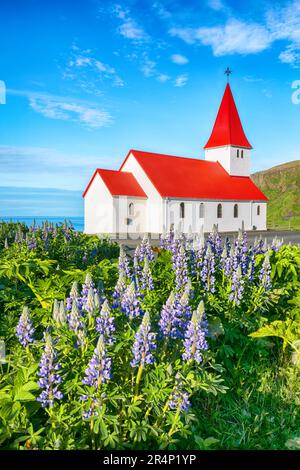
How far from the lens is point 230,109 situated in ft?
143

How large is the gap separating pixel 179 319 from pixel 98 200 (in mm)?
31748

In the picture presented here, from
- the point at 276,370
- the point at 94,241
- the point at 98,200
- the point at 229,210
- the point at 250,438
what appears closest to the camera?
the point at 250,438

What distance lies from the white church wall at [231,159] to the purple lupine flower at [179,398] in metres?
40.5

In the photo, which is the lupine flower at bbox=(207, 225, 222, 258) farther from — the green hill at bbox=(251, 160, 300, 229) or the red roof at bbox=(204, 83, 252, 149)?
the green hill at bbox=(251, 160, 300, 229)

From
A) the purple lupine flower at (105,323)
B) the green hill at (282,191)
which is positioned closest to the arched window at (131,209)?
the green hill at (282,191)

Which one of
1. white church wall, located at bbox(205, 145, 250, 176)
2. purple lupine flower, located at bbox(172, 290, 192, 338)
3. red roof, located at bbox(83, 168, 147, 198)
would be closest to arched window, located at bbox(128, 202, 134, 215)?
red roof, located at bbox(83, 168, 147, 198)

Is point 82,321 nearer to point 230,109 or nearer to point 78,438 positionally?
point 78,438

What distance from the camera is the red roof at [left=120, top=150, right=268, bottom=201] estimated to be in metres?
34.8

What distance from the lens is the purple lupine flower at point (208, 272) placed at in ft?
16.7

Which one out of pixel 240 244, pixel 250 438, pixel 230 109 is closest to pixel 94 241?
pixel 240 244

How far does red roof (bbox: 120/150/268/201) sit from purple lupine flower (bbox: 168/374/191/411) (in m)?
30.5

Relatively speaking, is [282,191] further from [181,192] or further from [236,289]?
[236,289]

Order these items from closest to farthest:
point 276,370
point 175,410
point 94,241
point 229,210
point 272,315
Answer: point 175,410 → point 276,370 → point 272,315 → point 94,241 → point 229,210

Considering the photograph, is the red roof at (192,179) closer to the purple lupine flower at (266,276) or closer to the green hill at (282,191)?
the green hill at (282,191)
